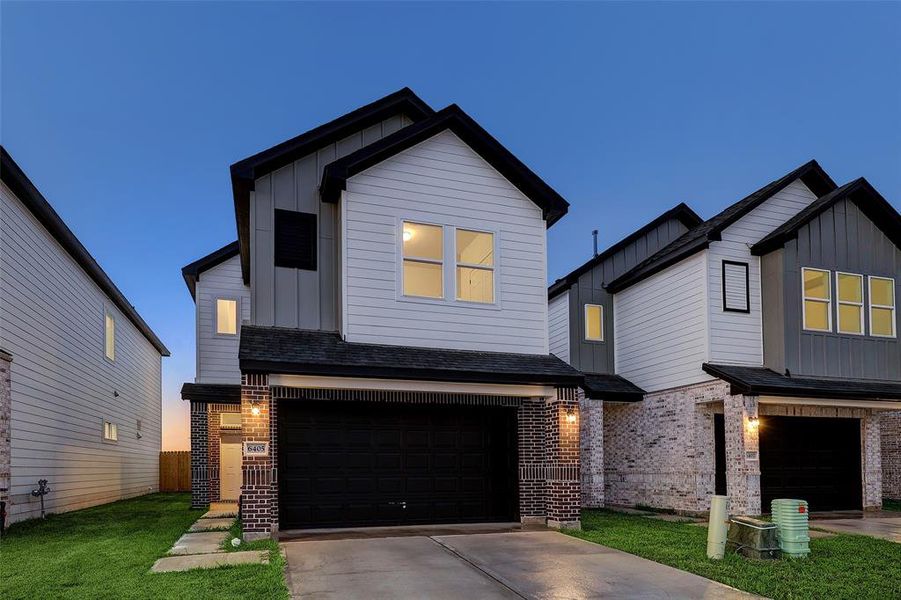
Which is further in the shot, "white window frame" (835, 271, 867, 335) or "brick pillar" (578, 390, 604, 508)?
"brick pillar" (578, 390, 604, 508)

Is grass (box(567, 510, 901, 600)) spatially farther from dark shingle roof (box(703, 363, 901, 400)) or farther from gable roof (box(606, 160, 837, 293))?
gable roof (box(606, 160, 837, 293))

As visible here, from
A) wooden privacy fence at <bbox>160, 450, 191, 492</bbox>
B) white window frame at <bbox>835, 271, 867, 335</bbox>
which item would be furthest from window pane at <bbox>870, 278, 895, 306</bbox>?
wooden privacy fence at <bbox>160, 450, 191, 492</bbox>

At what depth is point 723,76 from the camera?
60531 millimetres

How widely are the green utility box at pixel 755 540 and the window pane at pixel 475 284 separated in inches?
223

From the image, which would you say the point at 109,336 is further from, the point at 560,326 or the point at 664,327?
the point at 664,327

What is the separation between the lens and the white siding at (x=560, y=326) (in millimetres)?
17625

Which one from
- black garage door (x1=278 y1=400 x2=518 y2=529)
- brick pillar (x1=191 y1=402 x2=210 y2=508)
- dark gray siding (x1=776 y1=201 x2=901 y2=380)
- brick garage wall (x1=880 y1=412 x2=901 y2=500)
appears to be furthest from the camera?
brick garage wall (x1=880 y1=412 x2=901 y2=500)

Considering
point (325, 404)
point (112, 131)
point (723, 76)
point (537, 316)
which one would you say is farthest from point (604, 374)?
point (723, 76)

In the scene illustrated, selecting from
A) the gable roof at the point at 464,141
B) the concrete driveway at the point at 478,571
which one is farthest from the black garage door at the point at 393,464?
the gable roof at the point at 464,141

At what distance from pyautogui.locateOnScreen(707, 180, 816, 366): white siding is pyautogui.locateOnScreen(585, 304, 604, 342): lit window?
12.5ft

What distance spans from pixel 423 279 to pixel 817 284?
9031 mm

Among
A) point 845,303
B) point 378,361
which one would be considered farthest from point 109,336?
point 845,303

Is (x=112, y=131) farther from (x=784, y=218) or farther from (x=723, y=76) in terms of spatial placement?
(x=723, y=76)

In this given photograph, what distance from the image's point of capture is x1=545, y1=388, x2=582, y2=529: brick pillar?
12.0 m
